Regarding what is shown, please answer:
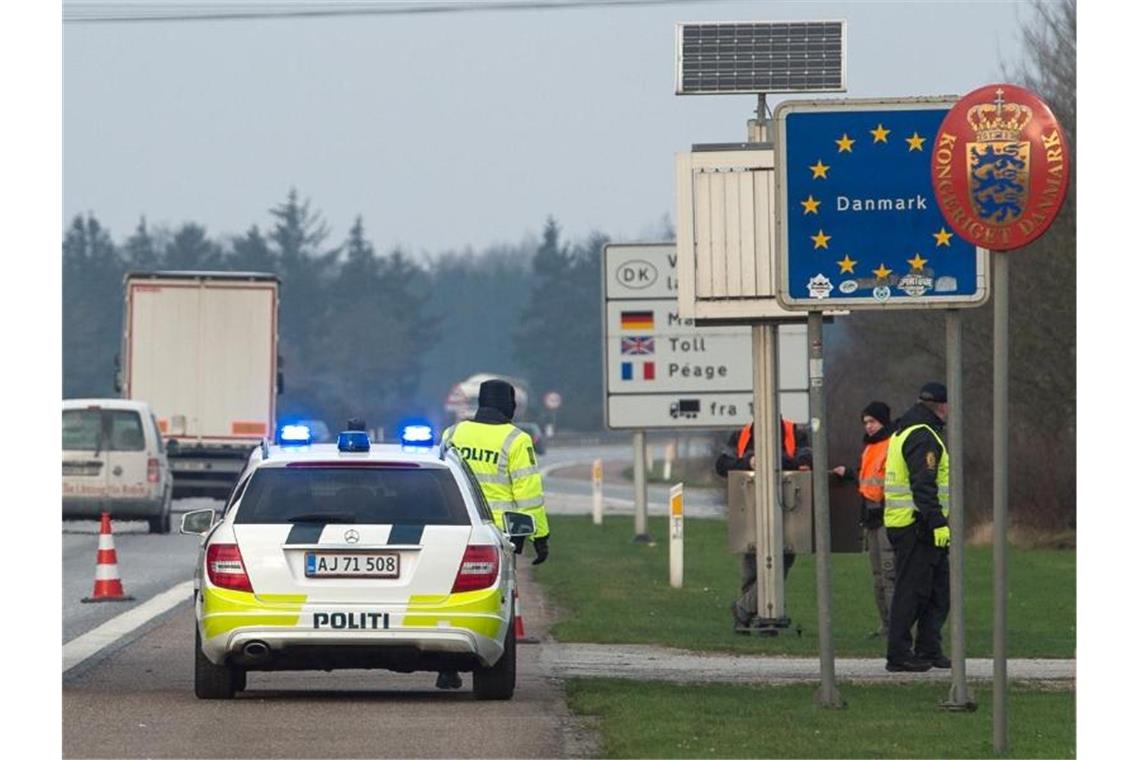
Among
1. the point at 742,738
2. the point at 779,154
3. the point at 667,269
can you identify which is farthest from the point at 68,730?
the point at 667,269

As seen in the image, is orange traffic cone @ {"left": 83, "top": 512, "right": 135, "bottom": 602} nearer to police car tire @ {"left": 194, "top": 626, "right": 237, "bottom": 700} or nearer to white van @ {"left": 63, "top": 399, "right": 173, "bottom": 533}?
police car tire @ {"left": 194, "top": 626, "right": 237, "bottom": 700}

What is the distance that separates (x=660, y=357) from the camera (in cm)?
2928

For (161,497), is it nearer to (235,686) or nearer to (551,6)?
(551,6)

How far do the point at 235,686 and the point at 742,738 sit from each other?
308 centimetres

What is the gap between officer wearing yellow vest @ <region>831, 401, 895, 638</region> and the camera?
1852 centimetres

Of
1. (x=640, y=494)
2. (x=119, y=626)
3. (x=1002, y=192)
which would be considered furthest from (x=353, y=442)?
(x=640, y=494)

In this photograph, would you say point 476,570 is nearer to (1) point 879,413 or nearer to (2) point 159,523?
(1) point 879,413

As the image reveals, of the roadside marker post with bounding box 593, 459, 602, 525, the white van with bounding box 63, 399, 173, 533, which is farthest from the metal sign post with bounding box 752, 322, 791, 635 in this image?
the roadside marker post with bounding box 593, 459, 602, 525

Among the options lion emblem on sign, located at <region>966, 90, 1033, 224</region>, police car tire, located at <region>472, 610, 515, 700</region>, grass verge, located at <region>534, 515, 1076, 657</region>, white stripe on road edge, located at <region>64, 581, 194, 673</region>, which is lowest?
grass verge, located at <region>534, 515, 1076, 657</region>

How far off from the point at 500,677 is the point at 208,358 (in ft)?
95.3

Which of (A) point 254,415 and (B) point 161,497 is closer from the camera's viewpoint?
(B) point 161,497

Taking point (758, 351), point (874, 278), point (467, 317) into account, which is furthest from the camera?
point (467, 317)

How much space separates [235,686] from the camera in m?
13.8

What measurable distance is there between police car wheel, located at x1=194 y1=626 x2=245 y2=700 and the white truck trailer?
28550 millimetres
